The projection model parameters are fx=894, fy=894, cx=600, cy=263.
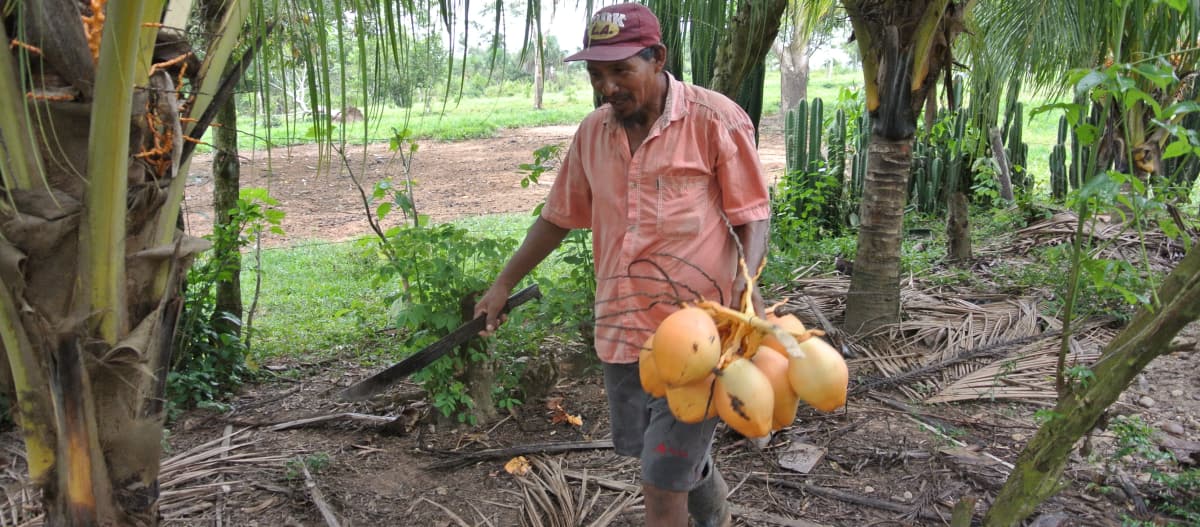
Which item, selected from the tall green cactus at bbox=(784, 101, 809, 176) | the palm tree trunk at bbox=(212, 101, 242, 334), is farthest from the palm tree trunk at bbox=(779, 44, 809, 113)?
the palm tree trunk at bbox=(212, 101, 242, 334)

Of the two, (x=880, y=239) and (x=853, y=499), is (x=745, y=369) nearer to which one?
(x=853, y=499)

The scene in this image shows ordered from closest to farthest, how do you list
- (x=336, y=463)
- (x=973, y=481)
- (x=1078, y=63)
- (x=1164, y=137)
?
(x=973, y=481), (x=336, y=463), (x=1078, y=63), (x=1164, y=137)

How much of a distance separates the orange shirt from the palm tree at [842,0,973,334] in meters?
2.11

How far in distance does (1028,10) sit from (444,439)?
12.9 ft

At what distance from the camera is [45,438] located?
6.57 ft

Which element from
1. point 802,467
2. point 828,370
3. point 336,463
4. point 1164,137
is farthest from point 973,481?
point 1164,137

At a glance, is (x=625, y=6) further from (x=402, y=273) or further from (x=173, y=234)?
(x=402, y=273)

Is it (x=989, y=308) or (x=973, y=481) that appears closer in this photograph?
(x=973, y=481)

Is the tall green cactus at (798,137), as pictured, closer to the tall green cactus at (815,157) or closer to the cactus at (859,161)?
the tall green cactus at (815,157)

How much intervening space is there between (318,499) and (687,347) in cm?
196

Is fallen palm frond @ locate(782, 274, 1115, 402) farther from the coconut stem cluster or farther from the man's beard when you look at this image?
the coconut stem cluster

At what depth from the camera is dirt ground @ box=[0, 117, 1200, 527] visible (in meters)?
3.12

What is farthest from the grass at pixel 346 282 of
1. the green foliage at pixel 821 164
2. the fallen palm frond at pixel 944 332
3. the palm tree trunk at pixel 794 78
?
the palm tree trunk at pixel 794 78

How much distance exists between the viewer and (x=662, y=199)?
2.40 metres
